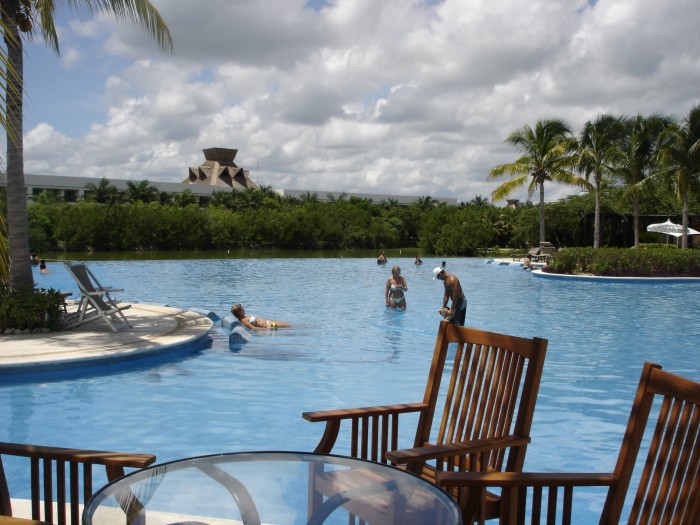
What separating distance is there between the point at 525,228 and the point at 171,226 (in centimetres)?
2906

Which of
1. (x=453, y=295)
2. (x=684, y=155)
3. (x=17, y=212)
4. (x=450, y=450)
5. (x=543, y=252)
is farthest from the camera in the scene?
(x=543, y=252)

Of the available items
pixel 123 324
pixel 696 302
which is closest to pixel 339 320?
pixel 123 324

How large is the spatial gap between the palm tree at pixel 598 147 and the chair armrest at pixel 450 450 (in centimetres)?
3295

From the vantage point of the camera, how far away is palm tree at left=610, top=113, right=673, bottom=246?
33.1 metres

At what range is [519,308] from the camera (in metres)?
17.3

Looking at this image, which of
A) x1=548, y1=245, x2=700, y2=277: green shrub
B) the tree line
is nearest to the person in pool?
x1=548, y1=245, x2=700, y2=277: green shrub

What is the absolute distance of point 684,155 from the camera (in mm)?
30641

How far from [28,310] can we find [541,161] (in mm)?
32172

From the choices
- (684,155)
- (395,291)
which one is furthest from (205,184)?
(395,291)

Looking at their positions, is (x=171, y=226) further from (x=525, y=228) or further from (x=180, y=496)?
(x=180, y=496)

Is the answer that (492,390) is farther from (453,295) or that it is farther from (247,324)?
(247,324)

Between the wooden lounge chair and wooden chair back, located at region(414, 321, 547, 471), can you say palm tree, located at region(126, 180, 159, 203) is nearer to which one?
the wooden lounge chair

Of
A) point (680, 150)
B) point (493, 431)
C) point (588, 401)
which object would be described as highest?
point (680, 150)

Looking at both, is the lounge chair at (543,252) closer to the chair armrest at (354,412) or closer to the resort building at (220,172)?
the chair armrest at (354,412)
